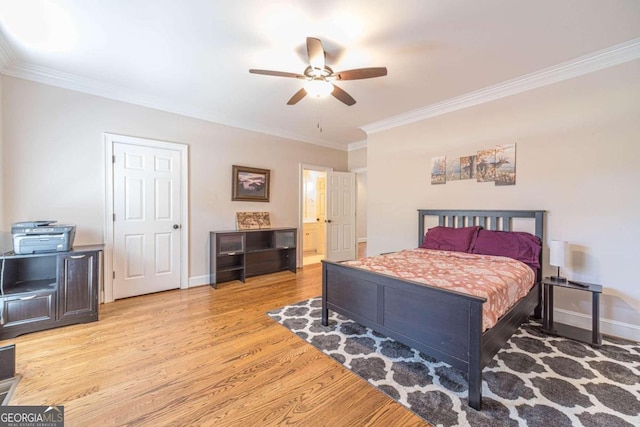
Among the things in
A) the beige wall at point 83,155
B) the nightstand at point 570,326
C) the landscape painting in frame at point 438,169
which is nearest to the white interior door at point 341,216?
the beige wall at point 83,155

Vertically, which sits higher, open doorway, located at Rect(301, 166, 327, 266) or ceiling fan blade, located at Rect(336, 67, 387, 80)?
ceiling fan blade, located at Rect(336, 67, 387, 80)

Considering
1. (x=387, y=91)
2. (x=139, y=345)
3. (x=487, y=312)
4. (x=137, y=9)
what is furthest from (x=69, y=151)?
(x=487, y=312)

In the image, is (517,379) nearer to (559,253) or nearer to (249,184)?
(559,253)

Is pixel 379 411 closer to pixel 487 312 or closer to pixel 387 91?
pixel 487 312

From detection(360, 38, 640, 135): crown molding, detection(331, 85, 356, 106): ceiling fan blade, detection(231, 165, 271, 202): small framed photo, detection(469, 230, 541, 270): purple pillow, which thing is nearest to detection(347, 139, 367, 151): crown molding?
detection(360, 38, 640, 135): crown molding

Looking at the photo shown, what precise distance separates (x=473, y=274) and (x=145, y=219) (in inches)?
161

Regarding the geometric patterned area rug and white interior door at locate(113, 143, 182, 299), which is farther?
white interior door at locate(113, 143, 182, 299)

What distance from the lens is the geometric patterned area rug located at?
5.16 feet

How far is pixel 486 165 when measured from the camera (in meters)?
3.47

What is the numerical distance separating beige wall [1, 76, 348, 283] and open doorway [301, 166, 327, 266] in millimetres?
2787

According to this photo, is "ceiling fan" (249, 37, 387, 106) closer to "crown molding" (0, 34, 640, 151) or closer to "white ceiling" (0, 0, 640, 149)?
"white ceiling" (0, 0, 640, 149)

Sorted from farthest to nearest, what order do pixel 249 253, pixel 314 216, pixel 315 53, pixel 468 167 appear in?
pixel 314 216, pixel 249 253, pixel 468 167, pixel 315 53

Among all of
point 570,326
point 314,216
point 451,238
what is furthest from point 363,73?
point 314,216

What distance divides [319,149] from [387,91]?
2532mm
